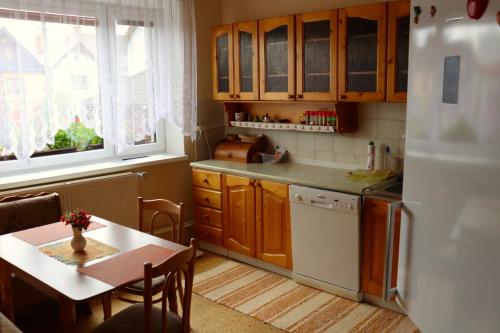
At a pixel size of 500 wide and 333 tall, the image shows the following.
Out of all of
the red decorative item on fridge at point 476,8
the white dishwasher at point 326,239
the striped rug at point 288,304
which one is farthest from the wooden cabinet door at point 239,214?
the red decorative item on fridge at point 476,8

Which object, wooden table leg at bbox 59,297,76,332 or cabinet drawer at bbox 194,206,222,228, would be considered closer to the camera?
wooden table leg at bbox 59,297,76,332

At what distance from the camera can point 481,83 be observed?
58.1 inches

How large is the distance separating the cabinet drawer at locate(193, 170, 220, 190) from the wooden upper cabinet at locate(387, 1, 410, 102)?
5.36 feet

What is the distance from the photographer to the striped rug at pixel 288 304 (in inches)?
120

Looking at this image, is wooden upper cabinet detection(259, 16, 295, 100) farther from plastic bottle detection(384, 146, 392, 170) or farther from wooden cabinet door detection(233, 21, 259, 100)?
plastic bottle detection(384, 146, 392, 170)

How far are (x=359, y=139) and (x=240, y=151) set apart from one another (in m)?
1.07

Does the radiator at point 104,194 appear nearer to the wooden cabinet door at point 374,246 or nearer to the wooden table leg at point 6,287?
the wooden table leg at point 6,287

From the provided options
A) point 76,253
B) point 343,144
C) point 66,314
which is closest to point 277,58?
point 343,144

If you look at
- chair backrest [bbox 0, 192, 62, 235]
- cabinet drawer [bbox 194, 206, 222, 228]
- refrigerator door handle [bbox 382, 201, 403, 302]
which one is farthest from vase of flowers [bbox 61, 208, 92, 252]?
cabinet drawer [bbox 194, 206, 222, 228]

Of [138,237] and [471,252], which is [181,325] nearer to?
[138,237]

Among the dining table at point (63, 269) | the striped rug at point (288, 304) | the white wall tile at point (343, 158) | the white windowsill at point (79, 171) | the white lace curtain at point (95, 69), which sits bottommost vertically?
the striped rug at point (288, 304)

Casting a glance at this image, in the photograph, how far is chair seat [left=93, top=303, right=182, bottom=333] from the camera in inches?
84.7

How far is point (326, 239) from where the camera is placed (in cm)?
336

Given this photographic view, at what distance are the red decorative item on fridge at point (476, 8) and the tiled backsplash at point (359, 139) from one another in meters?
1.97
